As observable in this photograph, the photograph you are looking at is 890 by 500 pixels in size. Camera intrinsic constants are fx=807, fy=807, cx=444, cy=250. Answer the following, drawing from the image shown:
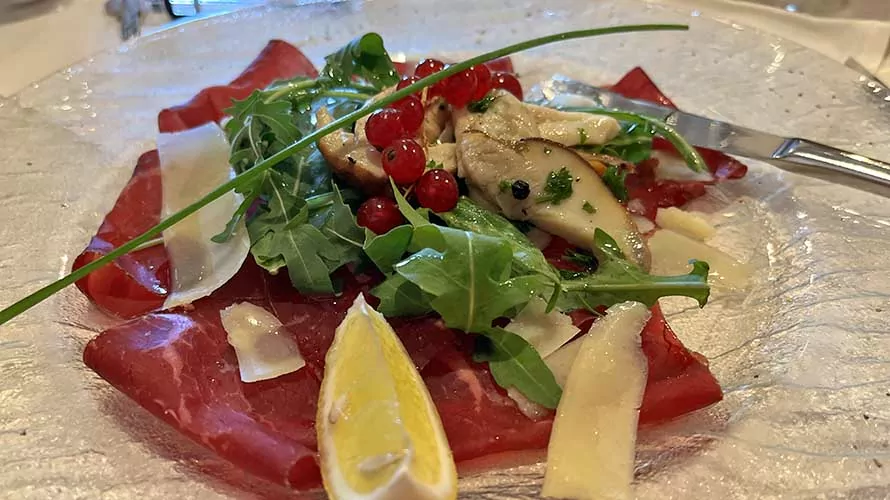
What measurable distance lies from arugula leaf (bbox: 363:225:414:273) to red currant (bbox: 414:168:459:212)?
156 millimetres

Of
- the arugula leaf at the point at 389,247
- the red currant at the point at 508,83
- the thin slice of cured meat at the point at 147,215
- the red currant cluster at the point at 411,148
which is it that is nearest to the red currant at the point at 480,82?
the red currant cluster at the point at 411,148

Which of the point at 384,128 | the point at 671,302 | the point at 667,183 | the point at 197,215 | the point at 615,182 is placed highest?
the point at 384,128

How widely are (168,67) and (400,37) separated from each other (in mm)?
717

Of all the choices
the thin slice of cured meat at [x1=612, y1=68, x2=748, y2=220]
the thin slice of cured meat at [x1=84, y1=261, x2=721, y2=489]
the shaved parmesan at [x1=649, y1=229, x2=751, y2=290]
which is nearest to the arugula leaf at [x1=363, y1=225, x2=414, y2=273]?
the thin slice of cured meat at [x1=84, y1=261, x2=721, y2=489]

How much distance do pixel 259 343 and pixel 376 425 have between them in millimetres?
441

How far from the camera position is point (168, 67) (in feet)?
7.86

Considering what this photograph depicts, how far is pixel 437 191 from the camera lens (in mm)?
1648

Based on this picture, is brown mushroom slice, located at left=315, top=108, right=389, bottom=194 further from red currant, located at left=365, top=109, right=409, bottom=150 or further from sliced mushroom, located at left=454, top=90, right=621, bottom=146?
sliced mushroom, located at left=454, top=90, right=621, bottom=146

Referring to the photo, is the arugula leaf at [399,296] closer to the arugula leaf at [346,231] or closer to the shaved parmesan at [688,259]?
the arugula leaf at [346,231]

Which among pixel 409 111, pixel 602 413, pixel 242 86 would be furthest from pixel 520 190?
pixel 242 86

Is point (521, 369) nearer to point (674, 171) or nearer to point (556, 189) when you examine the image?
point (556, 189)

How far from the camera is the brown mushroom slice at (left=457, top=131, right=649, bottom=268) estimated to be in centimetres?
168

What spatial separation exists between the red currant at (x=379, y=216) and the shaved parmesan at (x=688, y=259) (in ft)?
1.91

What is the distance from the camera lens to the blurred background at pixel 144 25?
2713 millimetres
